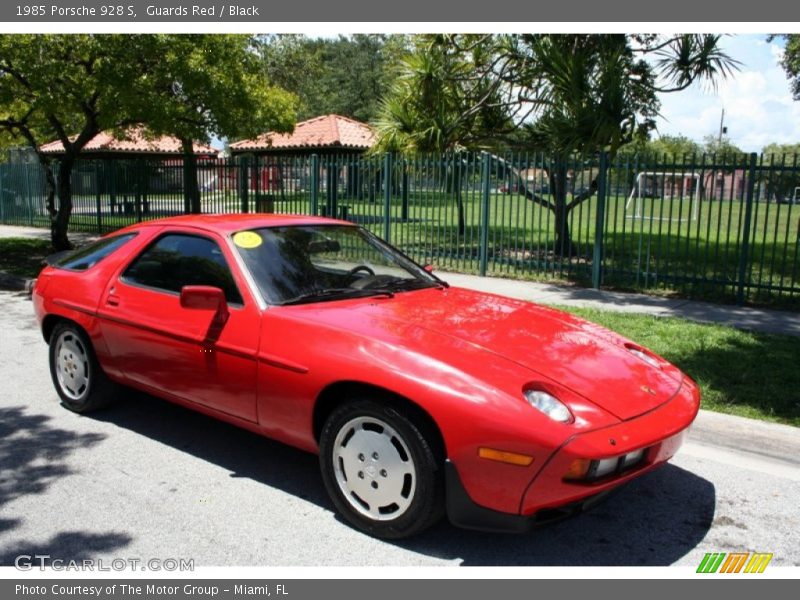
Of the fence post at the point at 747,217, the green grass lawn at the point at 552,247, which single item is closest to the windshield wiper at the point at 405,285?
the green grass lawn at the point at 552,247

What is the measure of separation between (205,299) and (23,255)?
12422 millimetres

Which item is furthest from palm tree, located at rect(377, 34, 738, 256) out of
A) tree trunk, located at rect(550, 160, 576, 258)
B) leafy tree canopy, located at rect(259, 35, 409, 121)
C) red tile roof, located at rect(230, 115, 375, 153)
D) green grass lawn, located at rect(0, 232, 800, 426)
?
leafy tree canopy, located at rect(259, 35, 409, 121)

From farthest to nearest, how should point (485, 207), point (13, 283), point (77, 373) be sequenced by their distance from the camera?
point (485, 207), point (13, 283), point (77, 373)

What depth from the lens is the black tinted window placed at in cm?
427

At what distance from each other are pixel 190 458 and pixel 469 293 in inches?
82.2

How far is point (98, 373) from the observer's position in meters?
5.02

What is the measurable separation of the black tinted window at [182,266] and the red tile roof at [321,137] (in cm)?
1989

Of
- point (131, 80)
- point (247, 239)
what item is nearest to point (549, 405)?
point (247, 239)

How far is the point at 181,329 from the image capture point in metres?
4.25

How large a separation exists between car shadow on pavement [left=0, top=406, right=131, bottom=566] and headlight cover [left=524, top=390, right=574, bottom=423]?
6.73 ft

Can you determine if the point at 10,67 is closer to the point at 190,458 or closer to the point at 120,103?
the point at 120,103

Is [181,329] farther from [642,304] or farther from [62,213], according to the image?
[62,213]

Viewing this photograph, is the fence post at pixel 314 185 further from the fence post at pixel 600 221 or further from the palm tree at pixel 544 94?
the fence post at pixel 600 221

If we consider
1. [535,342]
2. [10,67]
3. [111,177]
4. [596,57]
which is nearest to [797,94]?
[596,57]
